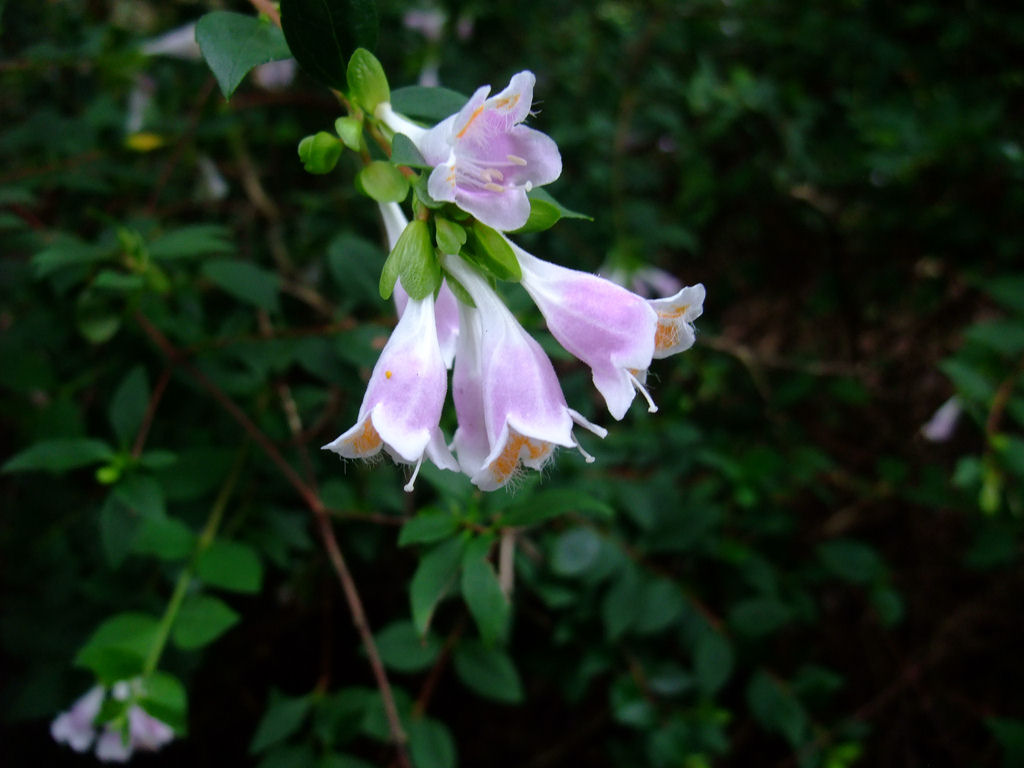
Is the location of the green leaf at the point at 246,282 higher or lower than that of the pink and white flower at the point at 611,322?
lower

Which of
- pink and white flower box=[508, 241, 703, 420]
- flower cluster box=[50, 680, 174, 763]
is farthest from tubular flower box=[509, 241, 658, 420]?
flower cluster box=[50, 680, 174, 763]

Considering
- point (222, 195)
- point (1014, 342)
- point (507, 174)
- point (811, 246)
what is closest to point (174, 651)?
point (507, 174)

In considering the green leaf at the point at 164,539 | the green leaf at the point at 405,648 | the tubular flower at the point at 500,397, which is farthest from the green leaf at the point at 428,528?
the green leaf at the point at 164,539

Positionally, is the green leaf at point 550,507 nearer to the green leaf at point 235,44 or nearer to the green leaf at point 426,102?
the green leaf at point 426,102

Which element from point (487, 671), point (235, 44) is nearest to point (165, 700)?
point (487, 671)

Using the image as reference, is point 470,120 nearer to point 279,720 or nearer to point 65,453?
point 65,453

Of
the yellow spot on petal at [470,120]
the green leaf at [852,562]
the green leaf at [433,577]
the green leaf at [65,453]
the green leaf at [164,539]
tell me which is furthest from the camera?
the green leaf at [852,562]
